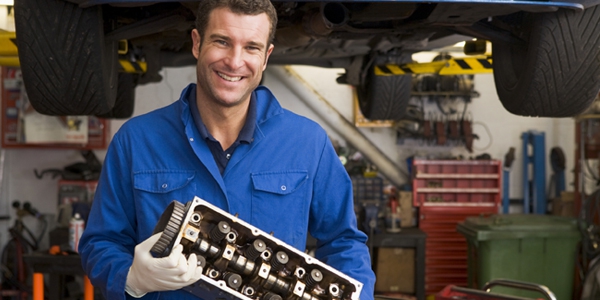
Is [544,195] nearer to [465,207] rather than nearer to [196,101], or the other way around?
[465,207]

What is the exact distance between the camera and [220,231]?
4.94 feet

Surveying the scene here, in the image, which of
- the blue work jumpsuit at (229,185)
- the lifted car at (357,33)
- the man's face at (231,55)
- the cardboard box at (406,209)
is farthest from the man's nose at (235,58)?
the cardboard box at (406,209)

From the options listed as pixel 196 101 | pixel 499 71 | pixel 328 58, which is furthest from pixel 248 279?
pixel 328 58

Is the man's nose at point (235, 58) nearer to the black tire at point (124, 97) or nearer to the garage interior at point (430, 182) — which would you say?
the black tire at point (124, 97)

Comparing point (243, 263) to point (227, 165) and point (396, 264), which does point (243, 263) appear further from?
point (396, 264)

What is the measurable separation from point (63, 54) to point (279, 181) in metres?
1.13

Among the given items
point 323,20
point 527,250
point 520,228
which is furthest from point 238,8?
point 527,250

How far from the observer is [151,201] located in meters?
1.72

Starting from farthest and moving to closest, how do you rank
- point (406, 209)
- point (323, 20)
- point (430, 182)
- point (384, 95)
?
1. point (430, 182)
2. point (406, 209)
3. point (384, 95)
4. point (323, 20)

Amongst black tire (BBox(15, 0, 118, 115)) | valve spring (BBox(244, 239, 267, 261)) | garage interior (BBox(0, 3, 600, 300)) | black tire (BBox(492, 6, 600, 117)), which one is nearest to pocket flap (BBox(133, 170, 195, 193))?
valve spring (BBox(244, 239, 267, 261))

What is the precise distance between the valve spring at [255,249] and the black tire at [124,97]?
2.86 meters

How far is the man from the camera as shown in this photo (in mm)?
1686

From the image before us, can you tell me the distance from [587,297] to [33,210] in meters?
4.55

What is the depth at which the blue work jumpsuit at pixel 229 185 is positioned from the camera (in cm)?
172
